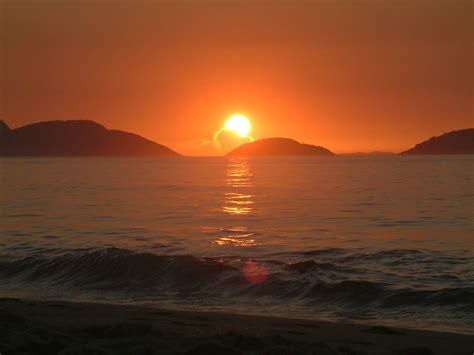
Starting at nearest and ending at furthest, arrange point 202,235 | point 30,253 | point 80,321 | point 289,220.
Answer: point 80,321 → point 30,253 → point 202,235 → point 289,220

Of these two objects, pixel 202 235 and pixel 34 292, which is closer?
pixel 34 292

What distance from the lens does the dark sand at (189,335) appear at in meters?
8.98

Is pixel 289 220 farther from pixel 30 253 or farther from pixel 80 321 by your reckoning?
pixel 80 321

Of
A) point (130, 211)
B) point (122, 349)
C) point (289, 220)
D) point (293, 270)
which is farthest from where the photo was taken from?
point (130, 211)

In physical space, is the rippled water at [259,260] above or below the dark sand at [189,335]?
below

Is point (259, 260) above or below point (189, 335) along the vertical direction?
below

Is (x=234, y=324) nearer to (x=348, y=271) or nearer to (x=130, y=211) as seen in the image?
(x=348, y=271)

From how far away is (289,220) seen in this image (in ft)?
112

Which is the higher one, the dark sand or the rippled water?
the dark sand

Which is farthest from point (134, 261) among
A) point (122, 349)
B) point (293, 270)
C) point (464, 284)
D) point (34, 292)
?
point (122, 349)

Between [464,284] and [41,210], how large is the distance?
97.7 ft

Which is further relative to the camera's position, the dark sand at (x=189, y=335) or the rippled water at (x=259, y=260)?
the rippled water at (x=259, y=260)

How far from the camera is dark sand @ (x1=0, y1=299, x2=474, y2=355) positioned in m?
8.98

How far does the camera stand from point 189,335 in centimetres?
1007
